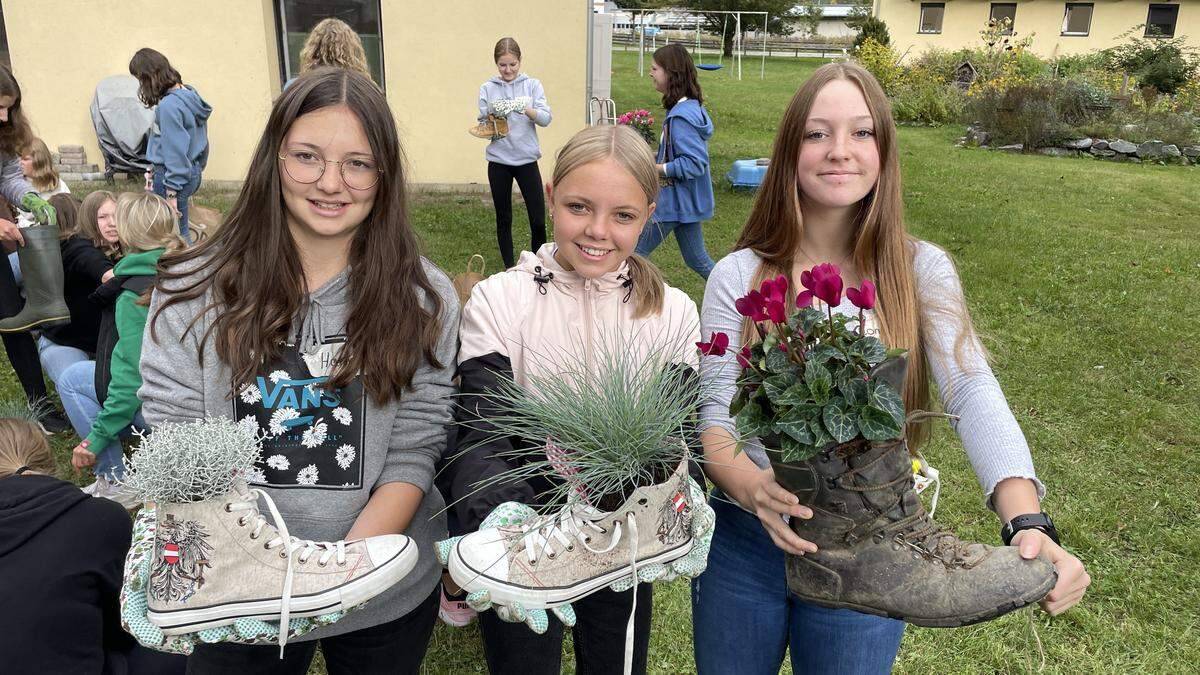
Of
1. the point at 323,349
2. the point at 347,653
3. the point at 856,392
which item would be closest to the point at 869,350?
the point at 856,392

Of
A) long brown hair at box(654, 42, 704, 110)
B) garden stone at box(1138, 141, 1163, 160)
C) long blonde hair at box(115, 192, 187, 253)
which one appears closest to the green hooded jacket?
long blonde hair at box(115, 192, 187, 253)

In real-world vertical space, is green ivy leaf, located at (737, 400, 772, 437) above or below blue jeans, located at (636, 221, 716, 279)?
above

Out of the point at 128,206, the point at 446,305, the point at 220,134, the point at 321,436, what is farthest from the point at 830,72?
the point at 220,134

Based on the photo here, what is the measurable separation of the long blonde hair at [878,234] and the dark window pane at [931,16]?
122 feet

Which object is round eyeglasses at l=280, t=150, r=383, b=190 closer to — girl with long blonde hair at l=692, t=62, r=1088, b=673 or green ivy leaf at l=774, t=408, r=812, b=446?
girl with long blonde hair at l=692, t=62, r=1088, b=673

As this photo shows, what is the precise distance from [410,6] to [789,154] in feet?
29.0

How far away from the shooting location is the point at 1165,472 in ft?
14.9

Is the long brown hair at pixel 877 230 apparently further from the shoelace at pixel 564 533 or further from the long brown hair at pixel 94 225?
the long brown hair at pixel 94 225

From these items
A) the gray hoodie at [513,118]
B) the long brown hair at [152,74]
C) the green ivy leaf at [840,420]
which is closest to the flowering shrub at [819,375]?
the green ivy leaf at [840,420]

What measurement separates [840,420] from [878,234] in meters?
0.81

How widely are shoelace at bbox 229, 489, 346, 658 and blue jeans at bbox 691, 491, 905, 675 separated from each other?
883mm

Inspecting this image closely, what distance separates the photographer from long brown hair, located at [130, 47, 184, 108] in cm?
630

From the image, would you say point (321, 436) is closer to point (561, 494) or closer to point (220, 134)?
point (561, 494)

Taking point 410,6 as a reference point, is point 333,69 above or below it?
below
